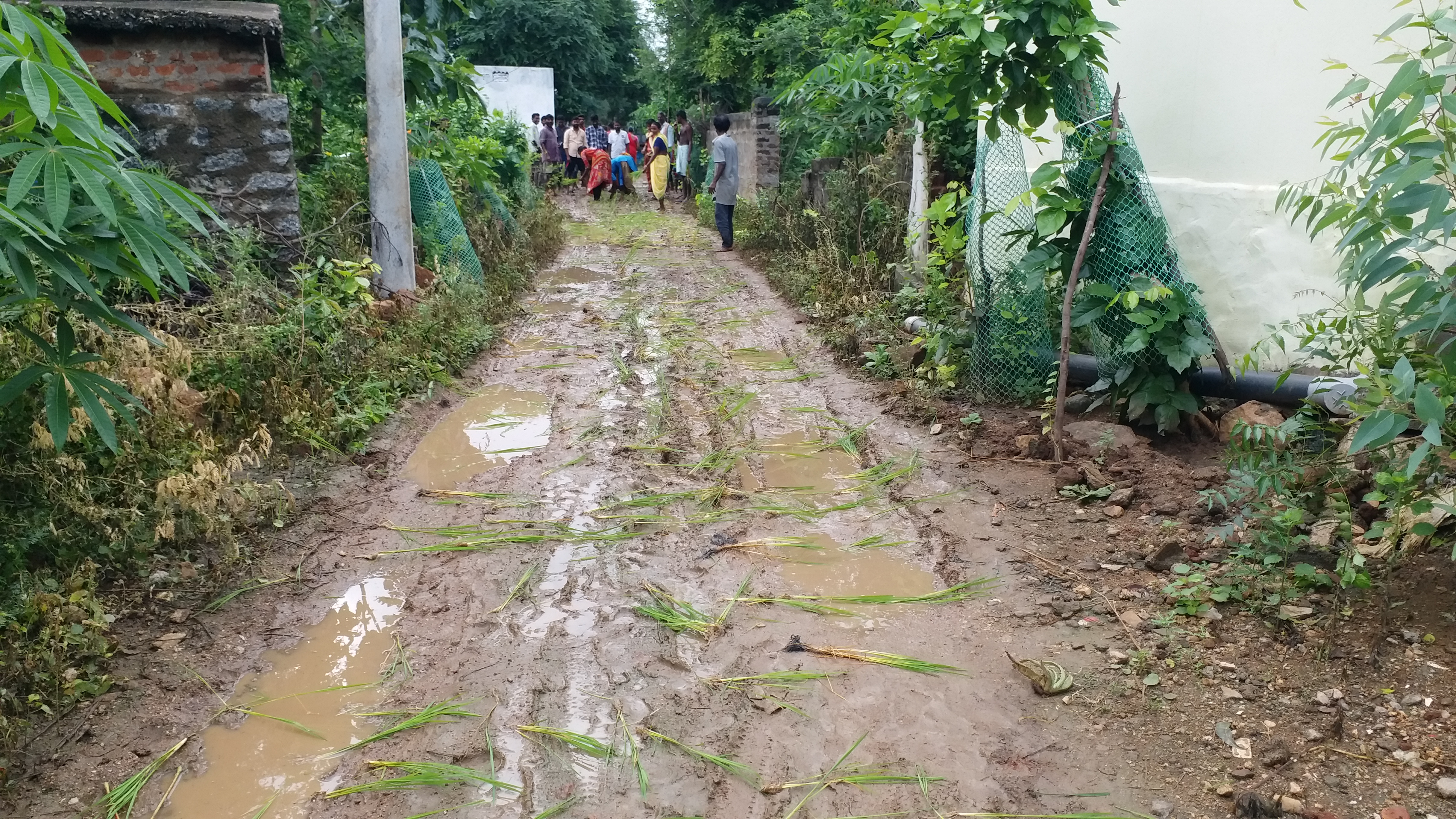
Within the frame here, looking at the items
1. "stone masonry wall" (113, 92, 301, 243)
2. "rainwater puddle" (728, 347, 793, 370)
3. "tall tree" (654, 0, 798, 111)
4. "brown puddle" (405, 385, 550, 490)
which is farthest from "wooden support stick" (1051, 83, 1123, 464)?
"tall tree" (654, 0, 798, 111)

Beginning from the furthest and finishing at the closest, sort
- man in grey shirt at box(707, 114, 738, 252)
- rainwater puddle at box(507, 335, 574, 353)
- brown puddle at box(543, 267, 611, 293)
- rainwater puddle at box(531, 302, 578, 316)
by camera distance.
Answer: man in grey shirt at box(707, 114, 738, 252), brown puddle at box(543, 267, 611, 293), rainwater puddle at box(531, 302, 578, 316), rainwater puddle at box(507, 335, 574, 353)

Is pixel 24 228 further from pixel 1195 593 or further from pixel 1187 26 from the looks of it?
pixel 1187 26

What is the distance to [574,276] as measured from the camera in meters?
9.95

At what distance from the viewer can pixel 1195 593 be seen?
3.35 metres

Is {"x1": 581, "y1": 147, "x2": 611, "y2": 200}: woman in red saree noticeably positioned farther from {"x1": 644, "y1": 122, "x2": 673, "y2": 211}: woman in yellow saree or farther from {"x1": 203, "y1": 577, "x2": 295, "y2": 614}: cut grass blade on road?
{"x1": 203, "y1": 577, "x2": 295, "y2": 614}: cut grass blade on road

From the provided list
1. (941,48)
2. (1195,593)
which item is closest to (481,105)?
(941,48)

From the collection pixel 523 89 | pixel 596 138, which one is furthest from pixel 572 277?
pixel 523 89

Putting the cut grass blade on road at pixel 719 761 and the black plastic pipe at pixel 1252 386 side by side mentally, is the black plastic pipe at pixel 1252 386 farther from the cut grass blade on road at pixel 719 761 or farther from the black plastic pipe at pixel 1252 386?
the cut grass blade on road at pixel 719 761

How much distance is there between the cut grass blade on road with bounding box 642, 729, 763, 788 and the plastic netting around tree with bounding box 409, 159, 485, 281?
5594 mm

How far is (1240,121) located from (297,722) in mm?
5124

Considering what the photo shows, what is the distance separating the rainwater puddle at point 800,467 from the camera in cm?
Answer: 462

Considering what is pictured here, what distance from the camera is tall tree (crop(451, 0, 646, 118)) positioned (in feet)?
82.4

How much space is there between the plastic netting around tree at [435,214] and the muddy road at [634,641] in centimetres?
262

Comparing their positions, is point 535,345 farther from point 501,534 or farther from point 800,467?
point 501,534
